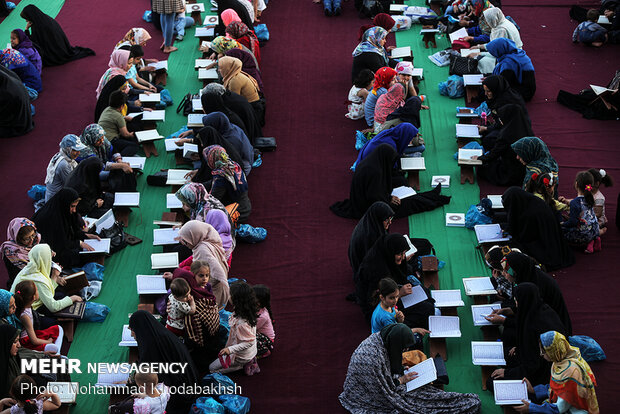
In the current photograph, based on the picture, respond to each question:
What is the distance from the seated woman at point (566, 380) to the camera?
616 centimetres

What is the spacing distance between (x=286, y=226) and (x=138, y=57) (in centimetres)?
378

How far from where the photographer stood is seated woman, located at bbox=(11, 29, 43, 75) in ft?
37.4

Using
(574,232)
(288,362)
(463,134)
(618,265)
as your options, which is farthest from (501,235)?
(288,362)

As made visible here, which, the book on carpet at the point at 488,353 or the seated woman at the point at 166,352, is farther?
the book on carpet at the point at 488,353

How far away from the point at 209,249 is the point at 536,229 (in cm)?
344

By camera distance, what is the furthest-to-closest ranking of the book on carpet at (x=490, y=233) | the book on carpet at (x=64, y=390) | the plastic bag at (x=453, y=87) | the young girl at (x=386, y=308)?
1. the plastic bag at (x=453, y=87)
2. the book on carpet at (x=490, y=233)
3. the young girl at (x=386, y=308)
4. the book on carpet at (x=64, y=390)

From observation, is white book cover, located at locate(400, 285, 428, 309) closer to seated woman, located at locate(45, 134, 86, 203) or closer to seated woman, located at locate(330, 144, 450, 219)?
seated woman, located at locate(330, 144, 450, 219)

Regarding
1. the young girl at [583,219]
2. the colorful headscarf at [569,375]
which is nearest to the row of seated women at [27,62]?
the young girl at [583,219]

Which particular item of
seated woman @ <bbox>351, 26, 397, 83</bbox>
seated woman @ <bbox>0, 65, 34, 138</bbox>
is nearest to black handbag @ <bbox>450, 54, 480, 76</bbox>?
seated woman @ <bbox>351, 26, 397, 83</bbox>

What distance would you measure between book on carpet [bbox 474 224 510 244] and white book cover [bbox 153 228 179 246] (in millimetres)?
3352

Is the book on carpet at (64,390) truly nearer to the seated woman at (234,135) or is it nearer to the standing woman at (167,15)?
the seated woman at (234,135)

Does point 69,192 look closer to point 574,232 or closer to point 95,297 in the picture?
point 95,297

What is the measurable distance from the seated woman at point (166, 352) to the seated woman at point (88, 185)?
263 centimetres

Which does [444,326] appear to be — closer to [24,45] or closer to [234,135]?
[234,135]
